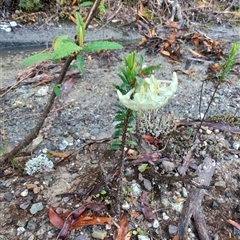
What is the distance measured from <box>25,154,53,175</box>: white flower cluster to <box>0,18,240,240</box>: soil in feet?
0.12

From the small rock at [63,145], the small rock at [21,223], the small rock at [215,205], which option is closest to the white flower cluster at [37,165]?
the small rock at [63,145]

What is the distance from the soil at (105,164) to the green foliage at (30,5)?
1.33 meters

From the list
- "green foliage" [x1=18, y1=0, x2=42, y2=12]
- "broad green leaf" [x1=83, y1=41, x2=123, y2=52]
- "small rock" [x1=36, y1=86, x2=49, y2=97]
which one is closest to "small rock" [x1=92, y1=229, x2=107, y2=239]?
"broad green leaf" [x1=83, y1=41, x2=123, y2=52]

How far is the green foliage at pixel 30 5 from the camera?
12.6 feet

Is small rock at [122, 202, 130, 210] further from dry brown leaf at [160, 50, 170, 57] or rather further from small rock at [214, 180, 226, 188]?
dry brown leaf at [160, 50, 170, 57]

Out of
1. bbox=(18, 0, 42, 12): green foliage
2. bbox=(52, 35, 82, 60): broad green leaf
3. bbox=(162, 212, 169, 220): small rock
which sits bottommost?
bbox=(162, 212, 169, 220): small rock

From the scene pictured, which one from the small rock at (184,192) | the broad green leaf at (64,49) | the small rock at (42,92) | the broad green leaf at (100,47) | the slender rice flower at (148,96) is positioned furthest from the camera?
the small rock at (42,92)

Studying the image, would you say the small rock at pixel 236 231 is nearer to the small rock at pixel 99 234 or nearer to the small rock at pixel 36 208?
the small rock at pixel 99 234

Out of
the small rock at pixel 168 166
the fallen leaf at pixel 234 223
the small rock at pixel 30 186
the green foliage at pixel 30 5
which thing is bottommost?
the fallen leaf at pixel 234 223

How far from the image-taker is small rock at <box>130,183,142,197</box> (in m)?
1.82

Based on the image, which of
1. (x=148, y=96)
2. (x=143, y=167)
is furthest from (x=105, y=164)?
(x=148, y=96)

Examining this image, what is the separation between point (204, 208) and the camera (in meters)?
1.82

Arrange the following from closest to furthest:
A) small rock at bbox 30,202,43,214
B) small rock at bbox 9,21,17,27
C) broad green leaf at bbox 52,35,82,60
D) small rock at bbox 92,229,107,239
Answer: broad green leaf at bbox 52,35,82,60
small rock at bbox 92,229,107,239
small rock at bbox 30,202,43,214
small rock at bbox 9,21,17,27

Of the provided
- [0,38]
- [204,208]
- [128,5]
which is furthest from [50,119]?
[128,5]
